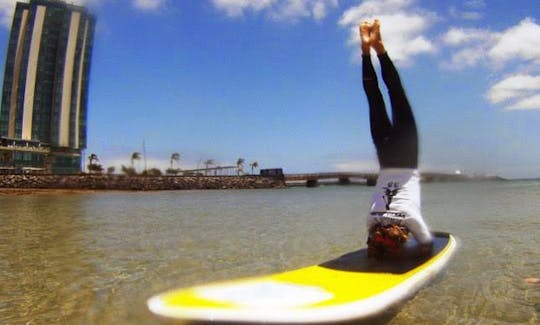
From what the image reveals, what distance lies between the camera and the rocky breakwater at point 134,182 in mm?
68938

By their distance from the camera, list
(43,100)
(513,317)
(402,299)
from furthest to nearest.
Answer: (43,100) → (513,317) → (402,299)

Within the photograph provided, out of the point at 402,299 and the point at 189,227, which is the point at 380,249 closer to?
the point at 402,299

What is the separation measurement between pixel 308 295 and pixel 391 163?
2.59 m

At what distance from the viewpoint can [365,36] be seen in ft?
19.6

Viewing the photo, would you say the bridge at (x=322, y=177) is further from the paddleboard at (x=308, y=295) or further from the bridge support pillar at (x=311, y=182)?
the paddleboard at (x=308, y=295)

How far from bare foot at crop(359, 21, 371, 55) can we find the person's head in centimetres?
248

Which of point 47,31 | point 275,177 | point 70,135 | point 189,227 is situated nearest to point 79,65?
point 47,31

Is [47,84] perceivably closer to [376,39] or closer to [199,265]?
[199,265]

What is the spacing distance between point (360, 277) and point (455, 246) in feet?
9.80

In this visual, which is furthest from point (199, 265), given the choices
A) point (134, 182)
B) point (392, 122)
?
point (134, 182)

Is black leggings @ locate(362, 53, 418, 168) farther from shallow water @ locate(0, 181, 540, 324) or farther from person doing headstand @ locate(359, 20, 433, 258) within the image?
shallow water @ locate(0, 181, 540, 324)

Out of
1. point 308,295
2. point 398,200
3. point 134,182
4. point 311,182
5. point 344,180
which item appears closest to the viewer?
point 308,295

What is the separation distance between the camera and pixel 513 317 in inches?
220

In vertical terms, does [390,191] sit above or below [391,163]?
below
